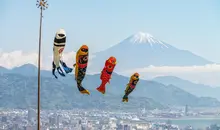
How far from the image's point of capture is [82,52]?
95.1 feet

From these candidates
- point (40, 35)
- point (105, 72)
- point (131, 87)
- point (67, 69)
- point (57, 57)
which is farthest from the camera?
point (131, 87)

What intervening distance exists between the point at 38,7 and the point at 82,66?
16.3 ft

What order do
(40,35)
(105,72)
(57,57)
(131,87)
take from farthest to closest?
(131,87) → (105,72) → (57,57) → (40,35)

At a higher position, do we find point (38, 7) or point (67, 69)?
point (38, 7)

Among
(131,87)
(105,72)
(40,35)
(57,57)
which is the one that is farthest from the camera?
(131,87)

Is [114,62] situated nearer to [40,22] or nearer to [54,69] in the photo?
[54,69]

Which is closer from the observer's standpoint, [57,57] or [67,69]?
[57,57]

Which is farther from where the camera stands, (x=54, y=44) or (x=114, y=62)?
(x=114, y=62)

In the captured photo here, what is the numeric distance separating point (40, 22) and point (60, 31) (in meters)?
2.09

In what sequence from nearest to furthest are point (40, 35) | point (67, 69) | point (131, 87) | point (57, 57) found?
point (40, 35) < point (57, 57) < point (67, 69) < point (131, 87)

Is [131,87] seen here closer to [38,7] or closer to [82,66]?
[82,66]

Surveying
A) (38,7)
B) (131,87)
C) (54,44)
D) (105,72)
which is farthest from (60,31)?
(131,87)

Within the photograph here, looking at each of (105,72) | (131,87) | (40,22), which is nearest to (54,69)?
(40,22)

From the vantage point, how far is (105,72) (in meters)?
34.2
